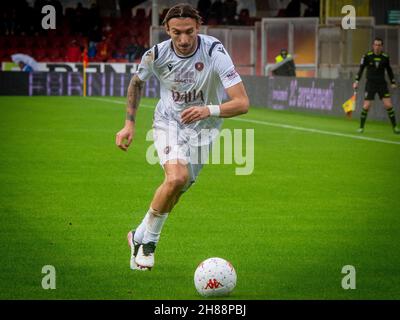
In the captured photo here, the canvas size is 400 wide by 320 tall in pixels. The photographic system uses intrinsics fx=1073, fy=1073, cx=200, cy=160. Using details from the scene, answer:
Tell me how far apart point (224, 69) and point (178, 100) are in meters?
0.53

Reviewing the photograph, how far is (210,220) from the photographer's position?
12.4 meters

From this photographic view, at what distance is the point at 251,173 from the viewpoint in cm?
1766

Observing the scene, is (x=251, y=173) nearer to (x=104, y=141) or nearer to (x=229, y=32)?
(x=104, y=141)

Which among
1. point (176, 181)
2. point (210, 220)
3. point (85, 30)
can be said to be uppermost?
point (85, 30)

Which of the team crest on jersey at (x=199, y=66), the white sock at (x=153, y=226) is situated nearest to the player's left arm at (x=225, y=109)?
the team crest on jersey at (x=199, y=66)

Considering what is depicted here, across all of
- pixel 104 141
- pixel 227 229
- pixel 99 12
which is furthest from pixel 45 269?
pixel 99 12

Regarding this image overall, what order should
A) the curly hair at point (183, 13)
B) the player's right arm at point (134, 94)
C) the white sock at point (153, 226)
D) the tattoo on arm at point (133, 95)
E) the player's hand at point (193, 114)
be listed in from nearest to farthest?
the player's hand at point (193, 114) < the curly hair at point (183, 13) < the player's right arm at point (134, 94) < the white sock at point (153, 226) < the tattoo on arm at point (133, 95)

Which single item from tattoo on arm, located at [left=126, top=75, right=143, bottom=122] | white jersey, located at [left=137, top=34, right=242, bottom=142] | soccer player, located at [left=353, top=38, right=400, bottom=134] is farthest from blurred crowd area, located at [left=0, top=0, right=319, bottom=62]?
white jersey, located at [left=137, top=34, right=242, bottom=142]

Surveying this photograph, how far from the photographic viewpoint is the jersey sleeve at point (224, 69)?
9.10 meters

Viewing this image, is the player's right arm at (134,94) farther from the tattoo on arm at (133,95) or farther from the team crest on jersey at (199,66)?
the team crest on jersey at (199,66)

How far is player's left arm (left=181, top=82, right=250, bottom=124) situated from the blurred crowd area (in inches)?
1455

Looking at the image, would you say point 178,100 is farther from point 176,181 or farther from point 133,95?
point 176,181

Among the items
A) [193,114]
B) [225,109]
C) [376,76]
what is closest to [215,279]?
[193,114]

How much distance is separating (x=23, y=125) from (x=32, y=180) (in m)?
11.9
